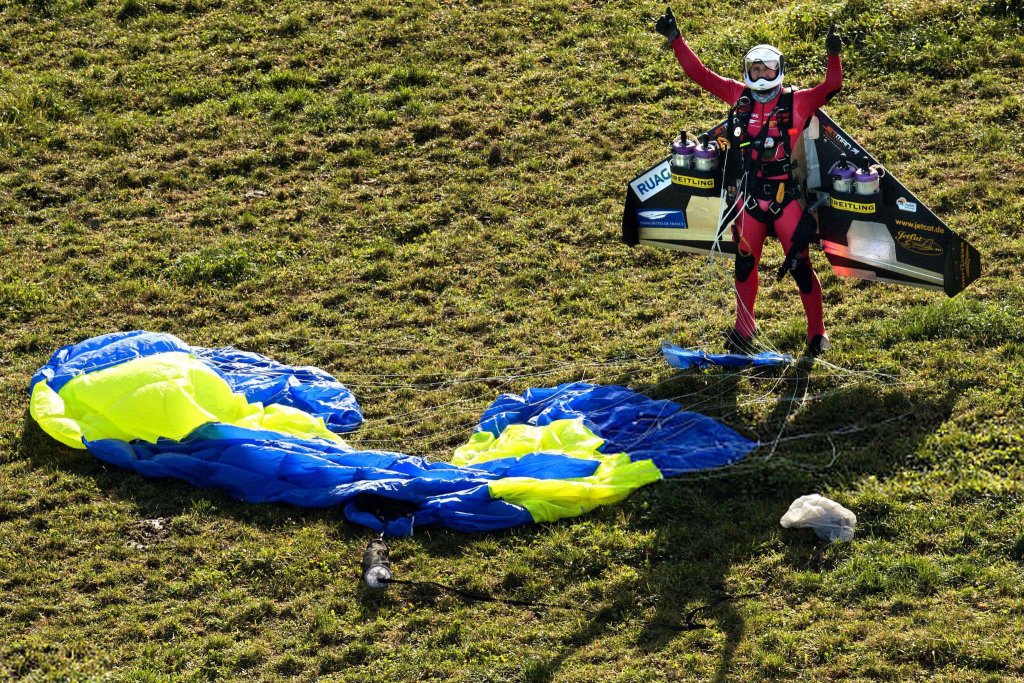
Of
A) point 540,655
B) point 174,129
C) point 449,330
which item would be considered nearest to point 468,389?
point 449,330

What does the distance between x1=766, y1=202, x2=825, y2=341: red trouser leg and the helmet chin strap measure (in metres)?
0.87

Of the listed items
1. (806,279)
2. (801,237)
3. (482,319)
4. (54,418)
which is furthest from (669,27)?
(54,418)

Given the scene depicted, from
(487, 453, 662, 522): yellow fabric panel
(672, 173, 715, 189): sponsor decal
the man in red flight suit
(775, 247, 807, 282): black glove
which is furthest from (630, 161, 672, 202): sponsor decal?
(487, 453, 662, 522): yellow fabric panel

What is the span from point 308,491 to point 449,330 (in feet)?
10.2

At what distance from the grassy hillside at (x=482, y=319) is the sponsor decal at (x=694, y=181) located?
1596mm

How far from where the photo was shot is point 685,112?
15.6 m

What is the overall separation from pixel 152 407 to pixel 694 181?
4766mm

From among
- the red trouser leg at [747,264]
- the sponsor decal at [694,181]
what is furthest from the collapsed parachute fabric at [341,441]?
the sponsor decal at [694,181]

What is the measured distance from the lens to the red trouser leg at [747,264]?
1075cm

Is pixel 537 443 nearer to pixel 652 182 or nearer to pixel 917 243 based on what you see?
pixel 652 182

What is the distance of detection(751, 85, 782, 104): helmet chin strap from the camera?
33.8 ft

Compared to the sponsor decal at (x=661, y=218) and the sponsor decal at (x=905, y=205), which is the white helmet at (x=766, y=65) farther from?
the sponsor decal at (x=661, y=218)

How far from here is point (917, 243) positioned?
34.6ft

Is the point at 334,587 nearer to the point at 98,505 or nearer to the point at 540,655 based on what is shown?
the point at 540,655
